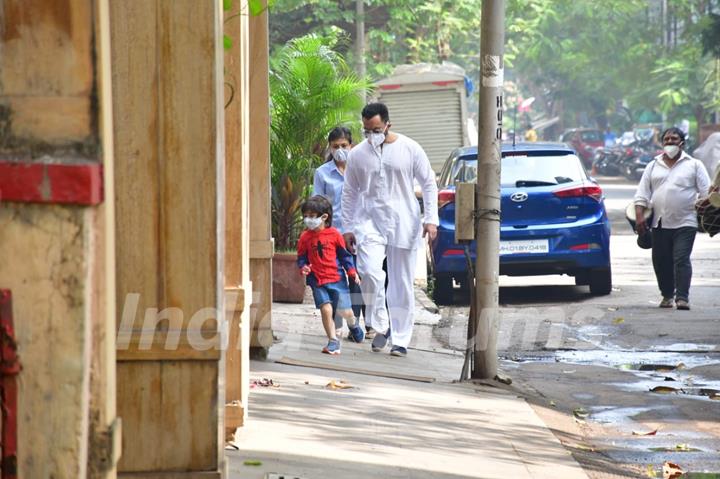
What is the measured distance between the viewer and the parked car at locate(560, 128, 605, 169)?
6396 centimetres

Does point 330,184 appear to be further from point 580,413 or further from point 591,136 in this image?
point 591,136

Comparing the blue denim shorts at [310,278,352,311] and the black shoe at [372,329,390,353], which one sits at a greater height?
the blue denim shorts at [310,278,352,311]

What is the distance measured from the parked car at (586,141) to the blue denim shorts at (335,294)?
53.5m

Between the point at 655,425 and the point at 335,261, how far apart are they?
3288 mm

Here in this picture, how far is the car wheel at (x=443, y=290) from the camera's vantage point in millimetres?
14914

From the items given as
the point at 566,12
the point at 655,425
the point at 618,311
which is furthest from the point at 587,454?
the point at 566,12

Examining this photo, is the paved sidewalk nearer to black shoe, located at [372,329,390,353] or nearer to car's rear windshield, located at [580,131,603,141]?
black shoe, located at [372,329,390,353]

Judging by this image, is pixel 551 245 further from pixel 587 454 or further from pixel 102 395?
pixel 102 395

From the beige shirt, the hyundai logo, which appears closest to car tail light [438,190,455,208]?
the hyundai logo

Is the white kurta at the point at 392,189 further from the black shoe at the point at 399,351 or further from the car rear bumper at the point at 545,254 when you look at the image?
the car rear bumper at the point at 545,254

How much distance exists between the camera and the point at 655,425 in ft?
27.0

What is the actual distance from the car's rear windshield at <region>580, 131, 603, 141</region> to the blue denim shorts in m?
57.4

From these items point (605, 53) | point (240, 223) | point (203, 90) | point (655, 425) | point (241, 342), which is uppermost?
point (605, 53)

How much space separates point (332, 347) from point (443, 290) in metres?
4.64
